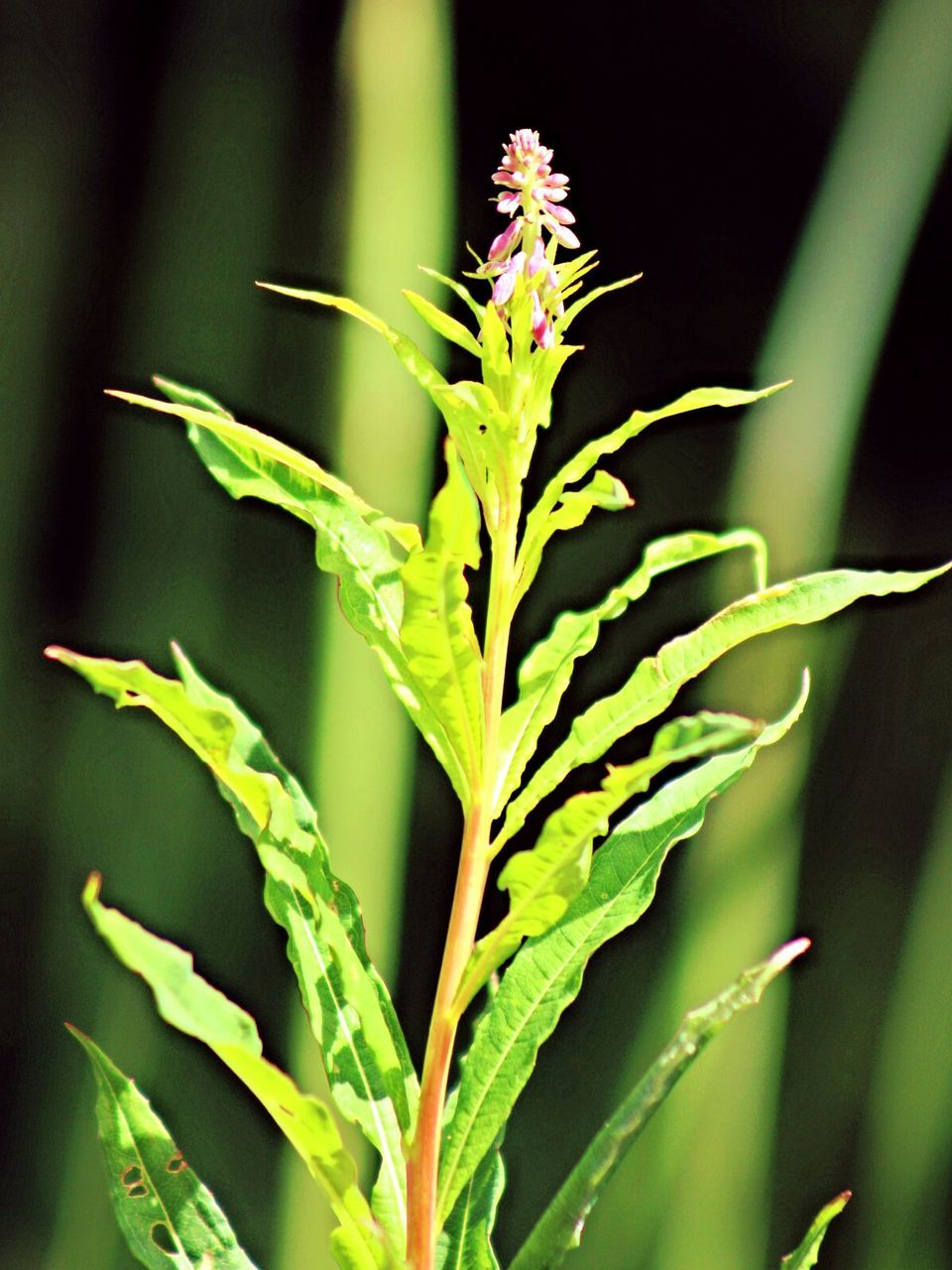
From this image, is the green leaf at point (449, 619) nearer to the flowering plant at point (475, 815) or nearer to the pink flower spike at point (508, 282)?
the flowering plant at point (475, 815)

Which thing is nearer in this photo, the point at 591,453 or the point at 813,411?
the point at 591,453

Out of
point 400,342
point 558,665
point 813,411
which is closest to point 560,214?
point 400,342

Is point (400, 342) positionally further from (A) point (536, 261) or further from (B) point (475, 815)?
(B) point (475, 815)

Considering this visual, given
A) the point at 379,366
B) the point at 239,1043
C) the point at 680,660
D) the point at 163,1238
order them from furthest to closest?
the point at 379,366 → the point at 163,1238 → the point at 680,660 → the point at 239,1043

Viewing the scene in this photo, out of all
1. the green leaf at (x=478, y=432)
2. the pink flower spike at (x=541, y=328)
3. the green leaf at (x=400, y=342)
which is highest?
the pink flower spike at (x=541, y=328)

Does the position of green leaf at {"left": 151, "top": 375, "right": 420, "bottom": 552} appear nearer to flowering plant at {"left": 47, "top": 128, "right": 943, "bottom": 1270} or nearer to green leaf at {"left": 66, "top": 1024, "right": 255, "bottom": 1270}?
flowering plant at {"left": 47, "top": 128, "right": 943, "bottom": 1270}

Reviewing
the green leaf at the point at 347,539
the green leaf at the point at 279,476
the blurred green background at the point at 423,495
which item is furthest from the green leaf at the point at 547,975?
the blurred green background at the point at 423,495

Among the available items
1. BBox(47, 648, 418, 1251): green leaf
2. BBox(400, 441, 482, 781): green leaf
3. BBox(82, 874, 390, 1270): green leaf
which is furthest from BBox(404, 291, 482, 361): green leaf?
BBox(82, 874, 390, 1270): green leaf
